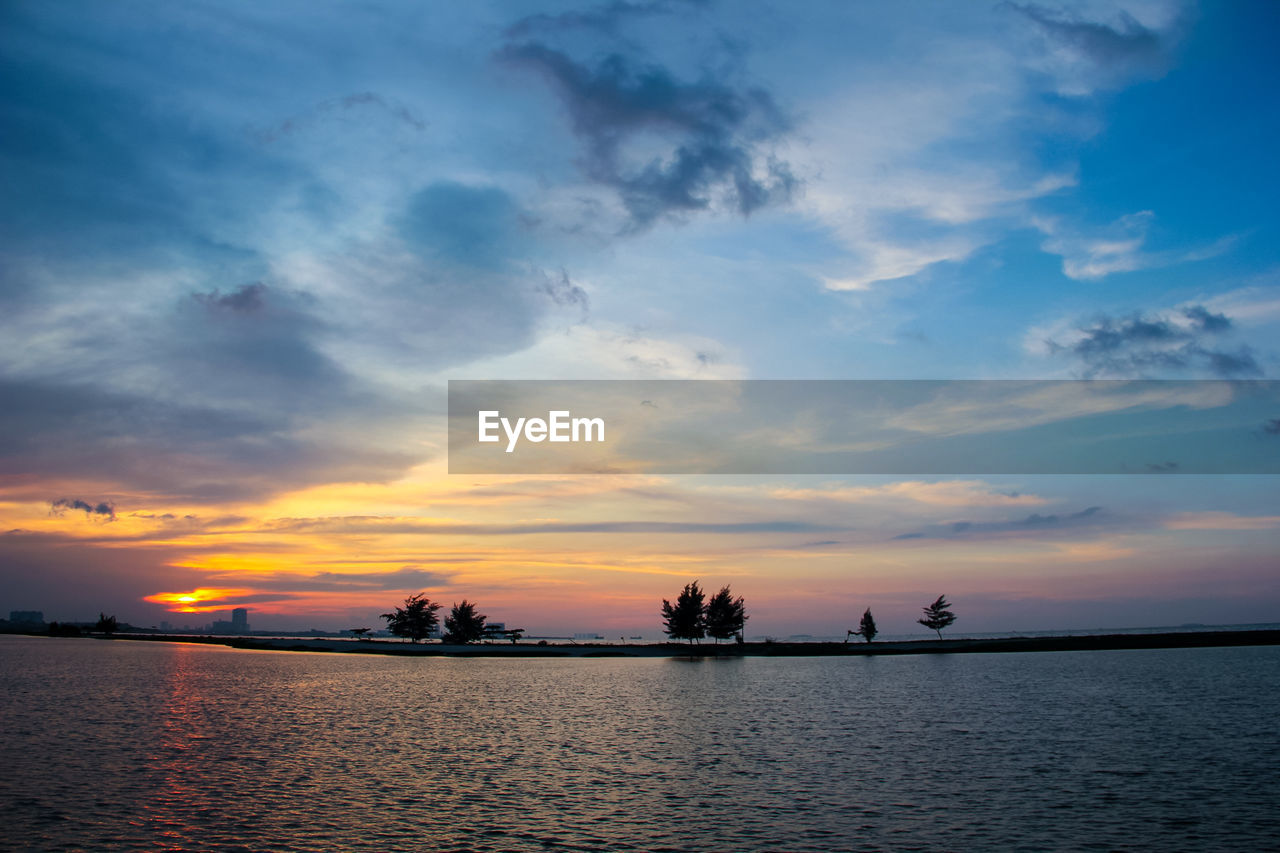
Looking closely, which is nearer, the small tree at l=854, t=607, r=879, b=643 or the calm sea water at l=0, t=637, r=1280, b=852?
the calm sea water at l=0, t=637, r=1280, b=852

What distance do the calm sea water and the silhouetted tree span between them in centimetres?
10298

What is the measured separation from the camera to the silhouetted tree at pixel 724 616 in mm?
185875

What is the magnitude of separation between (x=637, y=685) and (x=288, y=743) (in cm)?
5418

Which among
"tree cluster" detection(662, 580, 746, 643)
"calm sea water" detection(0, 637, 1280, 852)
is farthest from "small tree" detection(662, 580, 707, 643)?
"calm sea water" detection(0, 637, 1280, 852)

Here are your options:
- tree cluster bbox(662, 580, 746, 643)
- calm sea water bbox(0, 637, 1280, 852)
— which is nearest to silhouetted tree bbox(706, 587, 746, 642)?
tree cluster bbox(662, 580, 746, 643)

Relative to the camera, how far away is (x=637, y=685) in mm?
97438

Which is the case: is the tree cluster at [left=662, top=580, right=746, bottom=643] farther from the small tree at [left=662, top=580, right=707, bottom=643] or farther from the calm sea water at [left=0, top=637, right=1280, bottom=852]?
the calm sea water at [left=0, top=637, right=1280, bottom=852]

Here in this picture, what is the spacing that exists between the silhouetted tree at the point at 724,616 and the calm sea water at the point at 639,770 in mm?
102981

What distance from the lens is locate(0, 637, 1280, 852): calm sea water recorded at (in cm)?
2875

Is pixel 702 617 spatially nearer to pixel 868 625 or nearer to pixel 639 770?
pixel 868 625

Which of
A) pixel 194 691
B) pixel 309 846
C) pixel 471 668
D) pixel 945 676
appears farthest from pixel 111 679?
pixel 945 676

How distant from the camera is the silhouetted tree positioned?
185875 mm

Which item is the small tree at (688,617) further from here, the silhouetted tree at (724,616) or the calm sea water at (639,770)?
the calm sea water at (639,770)

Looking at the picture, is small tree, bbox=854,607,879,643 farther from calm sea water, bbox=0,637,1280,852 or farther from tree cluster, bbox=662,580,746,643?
calm sea water, bbox=0,637,1280,852
